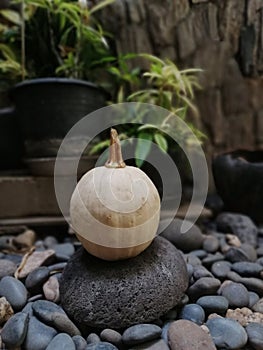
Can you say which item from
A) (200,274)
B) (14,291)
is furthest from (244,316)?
(14,291)

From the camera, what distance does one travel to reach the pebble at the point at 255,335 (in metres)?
0.66

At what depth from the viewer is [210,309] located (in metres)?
0.77

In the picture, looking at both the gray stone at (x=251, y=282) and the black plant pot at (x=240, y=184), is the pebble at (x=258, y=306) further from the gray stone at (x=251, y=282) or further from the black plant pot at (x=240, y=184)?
the black plant pot at (x=240, y=184)

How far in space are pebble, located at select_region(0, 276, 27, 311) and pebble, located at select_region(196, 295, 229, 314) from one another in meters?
0.47

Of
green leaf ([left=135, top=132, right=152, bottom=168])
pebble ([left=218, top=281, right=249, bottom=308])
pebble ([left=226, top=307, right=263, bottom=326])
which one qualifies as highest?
green leaf ([left=135, top=132, right=152, bottom=168])

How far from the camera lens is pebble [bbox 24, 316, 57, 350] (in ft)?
2.14

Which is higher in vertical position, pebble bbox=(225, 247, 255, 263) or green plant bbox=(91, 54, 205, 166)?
green plant bbox=(91, 54, 205, 166)

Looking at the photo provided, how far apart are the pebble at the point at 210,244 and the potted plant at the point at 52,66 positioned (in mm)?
691

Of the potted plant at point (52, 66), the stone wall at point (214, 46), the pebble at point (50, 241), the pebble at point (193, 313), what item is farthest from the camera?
the stone wall at point (214, 46)

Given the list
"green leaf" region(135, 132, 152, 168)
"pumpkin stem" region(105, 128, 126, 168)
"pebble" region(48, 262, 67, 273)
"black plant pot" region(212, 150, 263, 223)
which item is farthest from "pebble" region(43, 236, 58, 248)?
"black plant pot" region(212, 150, 263, 223)

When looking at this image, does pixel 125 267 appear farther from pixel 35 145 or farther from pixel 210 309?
pixel 35 145

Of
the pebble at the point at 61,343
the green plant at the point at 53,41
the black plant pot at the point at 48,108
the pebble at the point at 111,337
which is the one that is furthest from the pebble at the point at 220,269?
the green plant at the point at 53,41

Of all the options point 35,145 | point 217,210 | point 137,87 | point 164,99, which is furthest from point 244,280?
point 137,87

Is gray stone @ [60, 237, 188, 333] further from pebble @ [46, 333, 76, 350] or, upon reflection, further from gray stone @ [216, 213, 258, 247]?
gray stone @ [216, 213, 258, 247]
